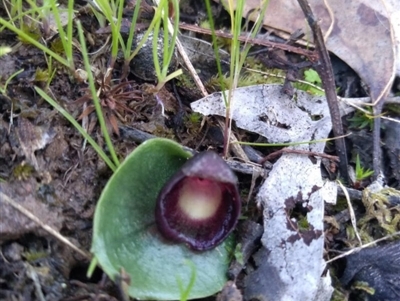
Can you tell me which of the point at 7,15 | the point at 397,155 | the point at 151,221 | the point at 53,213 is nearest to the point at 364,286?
the point at 397,155

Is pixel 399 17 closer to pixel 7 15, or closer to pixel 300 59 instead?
pixel 300 59

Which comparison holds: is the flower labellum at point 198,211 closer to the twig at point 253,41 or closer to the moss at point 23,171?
the moss at point 23,171

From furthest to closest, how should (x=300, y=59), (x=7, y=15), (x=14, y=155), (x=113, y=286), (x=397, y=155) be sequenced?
(x=300, y=59) < (x=397, y=155) < (x=7, y=15) < (x=14, y=155) < (x=113, y=286)

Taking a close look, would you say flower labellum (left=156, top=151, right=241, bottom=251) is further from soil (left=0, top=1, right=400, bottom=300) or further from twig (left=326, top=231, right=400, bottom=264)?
twig (left=326, top=231, right=400, bottom=264)

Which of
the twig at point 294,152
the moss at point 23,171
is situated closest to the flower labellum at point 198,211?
the twig at point 294,152

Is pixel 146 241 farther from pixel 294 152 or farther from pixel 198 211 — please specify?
pixel 294 152

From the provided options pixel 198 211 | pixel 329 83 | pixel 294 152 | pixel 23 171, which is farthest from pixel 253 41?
pixel 23 171
